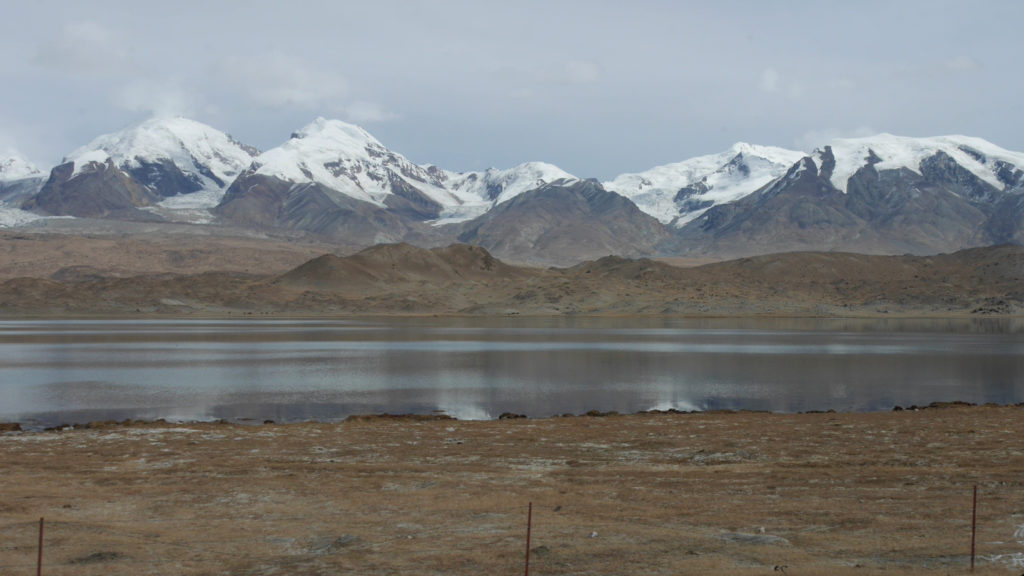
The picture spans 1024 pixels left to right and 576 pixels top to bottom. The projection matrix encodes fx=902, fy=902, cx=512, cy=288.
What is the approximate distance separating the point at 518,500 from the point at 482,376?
38.5 metres

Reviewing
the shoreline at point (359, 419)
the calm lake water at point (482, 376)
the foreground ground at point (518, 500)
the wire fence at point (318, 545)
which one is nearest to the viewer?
the wire fence at point (318, 545)

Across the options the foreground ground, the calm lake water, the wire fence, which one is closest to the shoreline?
the calm lake water

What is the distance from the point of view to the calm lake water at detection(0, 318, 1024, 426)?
43.1m

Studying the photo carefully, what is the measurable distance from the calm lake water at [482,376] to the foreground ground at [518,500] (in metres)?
11.9

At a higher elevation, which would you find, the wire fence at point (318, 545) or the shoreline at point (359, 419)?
the wire fence at point (318, 545)

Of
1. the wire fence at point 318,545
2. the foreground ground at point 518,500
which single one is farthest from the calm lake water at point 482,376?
the wire fence at point 318,545

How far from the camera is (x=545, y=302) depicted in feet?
653

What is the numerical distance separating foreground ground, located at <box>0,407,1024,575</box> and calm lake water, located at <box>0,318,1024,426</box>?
1191 cm

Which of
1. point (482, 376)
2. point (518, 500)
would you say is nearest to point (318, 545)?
point (518, 500)

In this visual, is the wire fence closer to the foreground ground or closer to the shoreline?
the foreground ground

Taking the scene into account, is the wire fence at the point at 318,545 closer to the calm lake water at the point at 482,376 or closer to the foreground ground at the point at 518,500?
the foreground ground at the point at 518,500

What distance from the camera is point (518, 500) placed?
757 inches

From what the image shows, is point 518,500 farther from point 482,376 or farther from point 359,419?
point 482,376

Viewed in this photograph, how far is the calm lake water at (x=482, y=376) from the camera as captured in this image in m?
43.1
